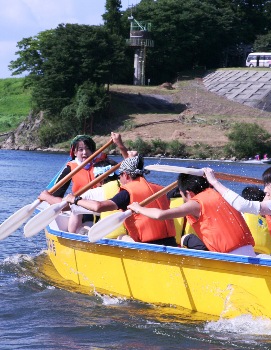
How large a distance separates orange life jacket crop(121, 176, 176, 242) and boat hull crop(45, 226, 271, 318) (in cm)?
22

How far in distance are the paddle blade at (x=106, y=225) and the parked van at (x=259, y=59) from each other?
62.0 meters

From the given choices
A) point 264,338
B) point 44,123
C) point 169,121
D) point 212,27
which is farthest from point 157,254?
point 212,27

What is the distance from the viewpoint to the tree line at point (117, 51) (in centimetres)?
5553

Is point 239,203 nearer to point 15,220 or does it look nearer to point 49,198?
point 49,198

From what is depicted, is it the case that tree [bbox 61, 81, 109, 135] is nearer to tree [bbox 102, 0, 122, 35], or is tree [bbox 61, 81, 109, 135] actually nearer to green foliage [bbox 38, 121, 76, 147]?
green foliage [bbox 38, 121, 76, 147]

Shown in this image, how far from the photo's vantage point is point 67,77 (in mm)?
55594

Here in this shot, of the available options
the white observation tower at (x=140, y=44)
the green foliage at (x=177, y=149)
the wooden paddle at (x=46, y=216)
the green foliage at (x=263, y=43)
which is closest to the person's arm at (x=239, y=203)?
the wooden paddle at (x=46, y=216)

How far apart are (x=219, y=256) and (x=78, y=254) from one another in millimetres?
2398

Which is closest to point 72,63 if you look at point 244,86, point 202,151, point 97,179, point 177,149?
point 177,149

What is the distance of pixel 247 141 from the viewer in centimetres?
4775

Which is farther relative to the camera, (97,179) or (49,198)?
(97,179)

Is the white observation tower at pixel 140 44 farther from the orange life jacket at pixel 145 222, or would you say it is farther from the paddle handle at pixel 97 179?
the orange life jacket at pixel 145 222

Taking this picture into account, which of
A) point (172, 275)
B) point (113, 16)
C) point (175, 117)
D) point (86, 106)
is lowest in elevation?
point (172, 275)

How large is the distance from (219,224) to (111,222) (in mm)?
1196
